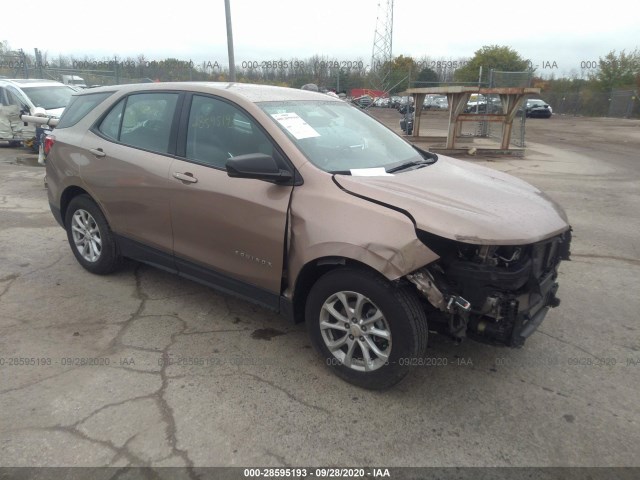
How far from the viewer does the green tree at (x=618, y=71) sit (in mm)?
42509

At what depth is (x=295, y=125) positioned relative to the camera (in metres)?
3.43

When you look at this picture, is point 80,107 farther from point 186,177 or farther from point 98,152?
point 186,177

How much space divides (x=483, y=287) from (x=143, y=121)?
9.91 feet

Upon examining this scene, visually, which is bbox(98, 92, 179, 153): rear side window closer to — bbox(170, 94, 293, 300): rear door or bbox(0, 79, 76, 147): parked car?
bbox(170, 94, 293, 300): rear door

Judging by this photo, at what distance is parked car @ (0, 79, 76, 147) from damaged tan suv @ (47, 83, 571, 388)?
32.7ft

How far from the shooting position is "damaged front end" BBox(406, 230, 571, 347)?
2703 mm

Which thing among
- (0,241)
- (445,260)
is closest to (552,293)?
(445,260)

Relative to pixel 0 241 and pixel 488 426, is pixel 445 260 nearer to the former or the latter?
pixel 488 426

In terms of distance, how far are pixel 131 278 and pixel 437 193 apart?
3.12 meters

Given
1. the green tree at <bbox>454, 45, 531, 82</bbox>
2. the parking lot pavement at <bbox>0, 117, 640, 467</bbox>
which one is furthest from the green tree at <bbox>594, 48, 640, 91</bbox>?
the parking lot pavement at <bbox>0, 117, 640, 467</bbox>

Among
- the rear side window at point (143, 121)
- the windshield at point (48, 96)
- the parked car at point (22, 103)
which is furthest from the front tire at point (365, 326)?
the windshield at point (48, 96)

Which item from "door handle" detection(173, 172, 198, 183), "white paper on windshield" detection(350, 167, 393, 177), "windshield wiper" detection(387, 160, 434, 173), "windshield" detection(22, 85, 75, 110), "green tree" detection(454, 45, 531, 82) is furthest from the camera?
"green tree" detection(454, 45, 531, 82)

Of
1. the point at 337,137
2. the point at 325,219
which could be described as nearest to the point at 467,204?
the point at 325,219

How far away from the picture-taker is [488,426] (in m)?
2.75
